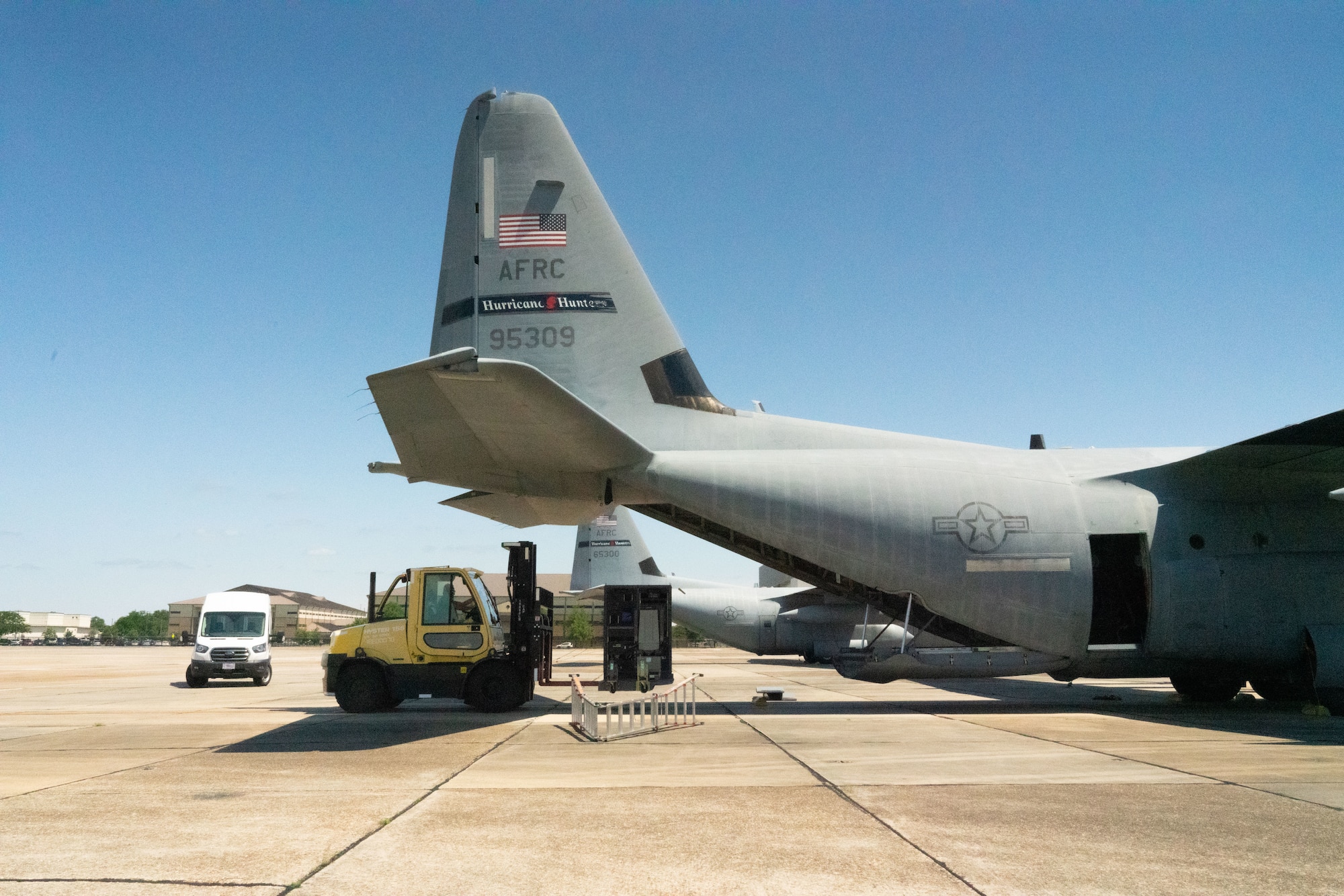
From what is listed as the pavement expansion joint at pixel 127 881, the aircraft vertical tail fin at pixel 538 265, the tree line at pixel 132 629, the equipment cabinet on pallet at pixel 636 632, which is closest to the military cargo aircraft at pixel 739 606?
the equipment cabinet on pallet at pixel 636 632

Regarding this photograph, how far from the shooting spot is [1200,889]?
4.54m

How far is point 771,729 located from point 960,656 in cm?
419

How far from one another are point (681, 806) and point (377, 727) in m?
6.86

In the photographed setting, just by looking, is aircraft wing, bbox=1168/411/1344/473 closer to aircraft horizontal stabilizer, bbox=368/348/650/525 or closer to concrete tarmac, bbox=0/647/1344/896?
concrete tarmac, bbox=0/647/1344/896

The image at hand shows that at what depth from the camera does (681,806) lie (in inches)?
263

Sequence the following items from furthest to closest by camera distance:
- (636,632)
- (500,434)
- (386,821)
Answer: (636,632) < (500,434) < (386,821)

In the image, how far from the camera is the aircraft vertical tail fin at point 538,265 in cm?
1412

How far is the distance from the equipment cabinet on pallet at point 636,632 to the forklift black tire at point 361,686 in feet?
22.8

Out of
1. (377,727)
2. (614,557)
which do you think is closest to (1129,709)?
(377,727)

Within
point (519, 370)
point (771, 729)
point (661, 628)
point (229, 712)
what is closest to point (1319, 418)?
point (771, 729)

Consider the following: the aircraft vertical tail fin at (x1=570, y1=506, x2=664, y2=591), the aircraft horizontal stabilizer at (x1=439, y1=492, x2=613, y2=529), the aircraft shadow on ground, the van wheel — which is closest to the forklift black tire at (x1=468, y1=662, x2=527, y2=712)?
the aircraft horizontal stabilizer at (x1=439, y1=492, x2=613, y2=529)

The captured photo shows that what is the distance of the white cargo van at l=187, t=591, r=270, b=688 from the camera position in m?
22.9

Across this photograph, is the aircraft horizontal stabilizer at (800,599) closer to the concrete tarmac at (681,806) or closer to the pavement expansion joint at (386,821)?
the concrete tarmac at (681,806)

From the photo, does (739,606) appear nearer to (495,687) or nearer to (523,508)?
(523,508)
